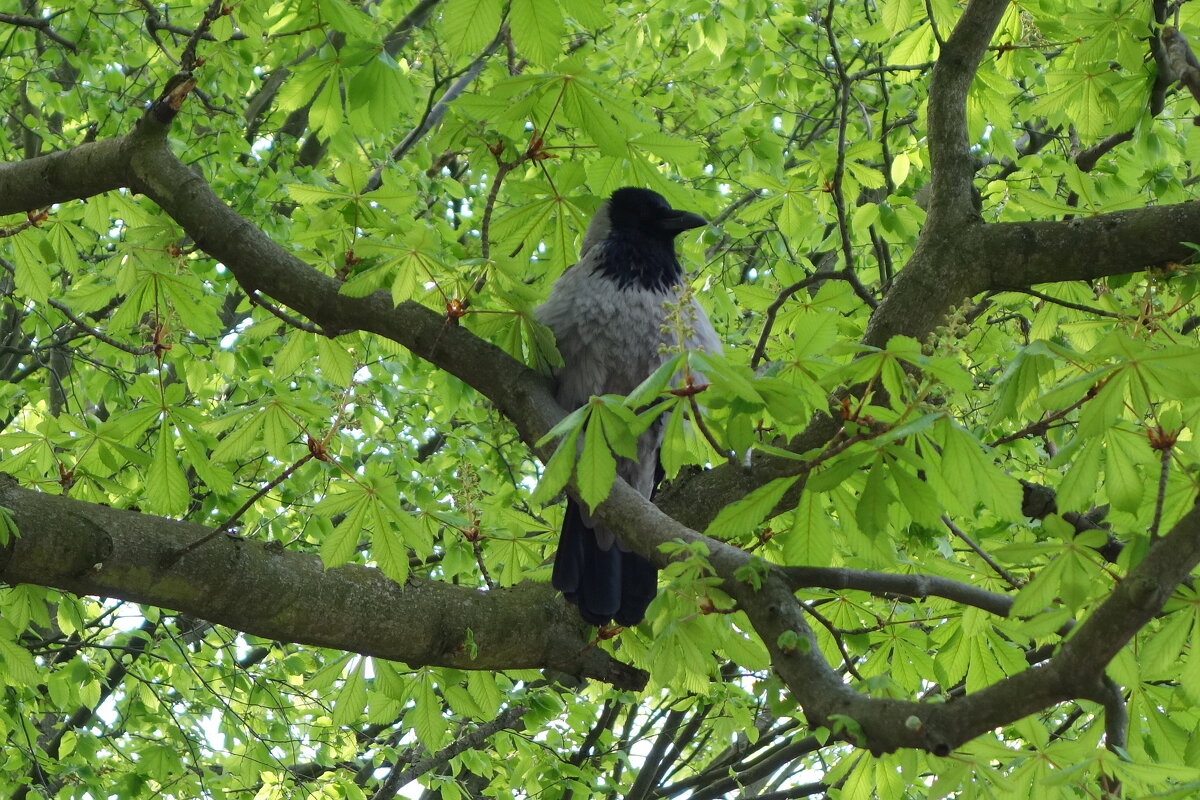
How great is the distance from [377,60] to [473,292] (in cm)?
60

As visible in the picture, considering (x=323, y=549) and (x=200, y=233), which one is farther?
(x=200, y=233)

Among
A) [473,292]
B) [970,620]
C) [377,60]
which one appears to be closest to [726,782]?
[970,620]

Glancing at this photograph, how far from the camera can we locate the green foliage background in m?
2.00

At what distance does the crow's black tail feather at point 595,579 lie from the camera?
333 cm

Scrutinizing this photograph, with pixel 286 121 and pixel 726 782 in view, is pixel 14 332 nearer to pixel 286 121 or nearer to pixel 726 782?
pixel 286 121

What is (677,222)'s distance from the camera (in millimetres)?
4566

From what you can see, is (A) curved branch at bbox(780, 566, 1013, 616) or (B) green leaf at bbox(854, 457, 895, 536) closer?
(B) green leaf at bbox(854, 457, 895, 536)

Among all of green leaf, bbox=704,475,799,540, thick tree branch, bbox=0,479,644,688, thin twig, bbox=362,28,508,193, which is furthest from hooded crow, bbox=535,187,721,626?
thin twig, bbox=362,28,508,193

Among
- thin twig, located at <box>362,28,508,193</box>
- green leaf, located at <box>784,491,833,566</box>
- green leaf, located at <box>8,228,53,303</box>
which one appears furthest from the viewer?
thin twig, located at <box>362,28,508,193</box>

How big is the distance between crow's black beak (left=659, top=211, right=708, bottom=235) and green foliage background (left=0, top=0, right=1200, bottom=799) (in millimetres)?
166

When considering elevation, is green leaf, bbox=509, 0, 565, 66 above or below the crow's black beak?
below

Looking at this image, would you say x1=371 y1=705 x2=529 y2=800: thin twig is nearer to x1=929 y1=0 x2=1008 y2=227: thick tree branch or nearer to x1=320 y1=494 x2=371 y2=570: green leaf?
x1=320 y1=494 x2=371 y2=570: green leaf

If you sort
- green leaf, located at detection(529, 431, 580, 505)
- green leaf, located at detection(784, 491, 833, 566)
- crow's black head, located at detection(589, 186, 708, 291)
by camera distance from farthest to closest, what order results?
crow's black head, located at detection(589, 186, 708, 291), green leaf, located at detection(784, 491, 833, 566), green leaf, located at detection(529, 431, 580, 505)

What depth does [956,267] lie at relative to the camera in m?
2.99
